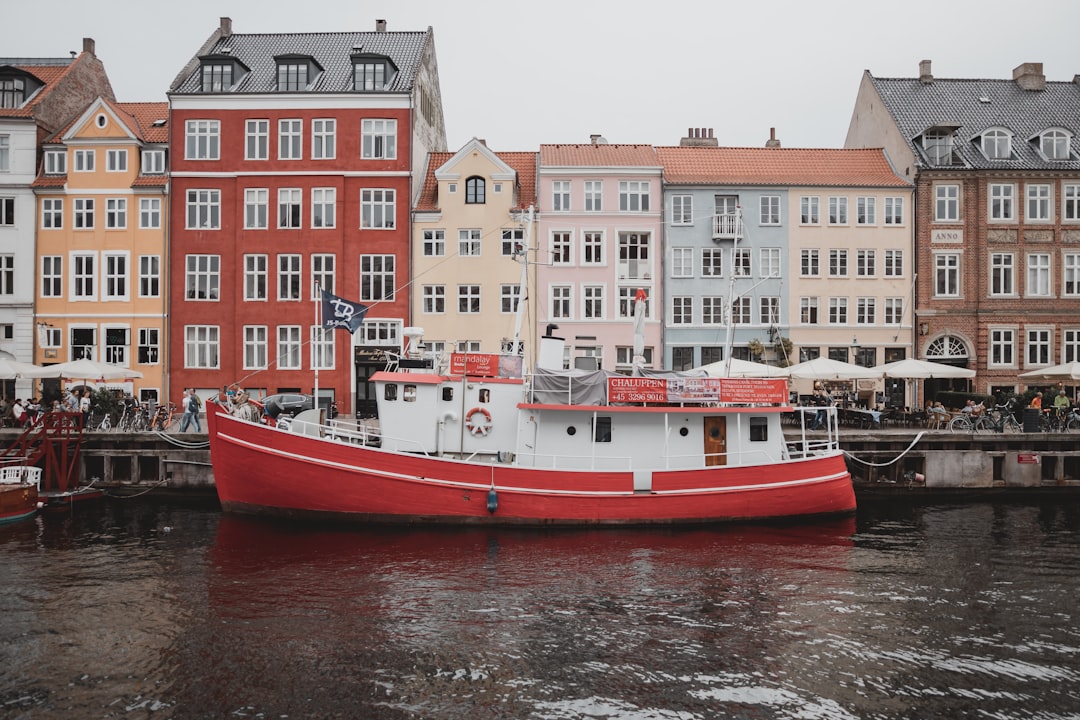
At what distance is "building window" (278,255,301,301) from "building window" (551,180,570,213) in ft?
39.7

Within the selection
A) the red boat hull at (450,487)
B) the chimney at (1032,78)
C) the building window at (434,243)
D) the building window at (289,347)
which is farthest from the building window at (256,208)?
the chimney at (1032,78)

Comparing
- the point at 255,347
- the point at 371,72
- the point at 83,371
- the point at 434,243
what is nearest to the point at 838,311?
the point at 434,243

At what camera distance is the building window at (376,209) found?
38188 millimetres

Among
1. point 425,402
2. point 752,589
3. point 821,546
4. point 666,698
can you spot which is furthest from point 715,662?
point 425,402

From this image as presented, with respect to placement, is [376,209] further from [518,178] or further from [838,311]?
[838,311]

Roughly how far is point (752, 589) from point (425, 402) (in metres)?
9.82

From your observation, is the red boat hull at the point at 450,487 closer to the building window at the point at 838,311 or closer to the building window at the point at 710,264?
the building window at the point at 710,264

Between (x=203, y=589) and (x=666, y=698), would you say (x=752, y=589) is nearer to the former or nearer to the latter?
(x=666, y=698)

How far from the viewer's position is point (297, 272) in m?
38.2

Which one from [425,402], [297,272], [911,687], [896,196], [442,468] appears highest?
[896,196]

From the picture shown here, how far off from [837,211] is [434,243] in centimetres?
1882

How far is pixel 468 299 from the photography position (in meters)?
38.0

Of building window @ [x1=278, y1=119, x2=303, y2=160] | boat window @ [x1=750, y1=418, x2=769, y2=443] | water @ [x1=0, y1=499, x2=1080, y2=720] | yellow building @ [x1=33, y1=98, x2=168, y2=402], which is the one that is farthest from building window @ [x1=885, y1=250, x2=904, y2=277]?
yellow building @ [x1=33, y1=98, x2=168, y2=402]

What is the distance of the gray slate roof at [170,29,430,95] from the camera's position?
38.5m
